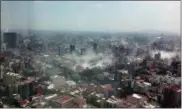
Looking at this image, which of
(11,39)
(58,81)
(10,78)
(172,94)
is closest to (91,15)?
(58,81)

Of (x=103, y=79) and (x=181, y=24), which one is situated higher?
(x=181, y=24)

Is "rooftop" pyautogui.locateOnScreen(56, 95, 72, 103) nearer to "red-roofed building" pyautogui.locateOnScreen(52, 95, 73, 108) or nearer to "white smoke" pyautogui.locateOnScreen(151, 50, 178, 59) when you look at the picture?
"red-roofed building" pyautogui.locateOnScreen(52, 95, 73, 108)

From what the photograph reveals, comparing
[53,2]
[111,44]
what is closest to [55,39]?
[53,2]

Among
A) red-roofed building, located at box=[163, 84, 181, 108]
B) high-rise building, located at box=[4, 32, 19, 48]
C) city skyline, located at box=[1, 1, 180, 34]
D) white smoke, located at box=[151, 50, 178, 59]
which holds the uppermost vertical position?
city skyline, located at box=[1, 1, 180, 34]

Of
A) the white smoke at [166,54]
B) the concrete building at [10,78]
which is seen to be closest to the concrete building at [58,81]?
the concrete building at [10,78]

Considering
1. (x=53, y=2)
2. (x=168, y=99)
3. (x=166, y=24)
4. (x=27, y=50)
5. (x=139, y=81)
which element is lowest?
(x=168, y=99)

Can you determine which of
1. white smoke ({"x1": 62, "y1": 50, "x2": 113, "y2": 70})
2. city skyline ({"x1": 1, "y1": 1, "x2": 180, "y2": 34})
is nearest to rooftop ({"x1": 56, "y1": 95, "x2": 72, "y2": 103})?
white smoke ({"x1": 62, "y1": 50, "x2": 113, "y2": 70})

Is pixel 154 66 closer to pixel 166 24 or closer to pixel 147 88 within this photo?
pixel 147 88
